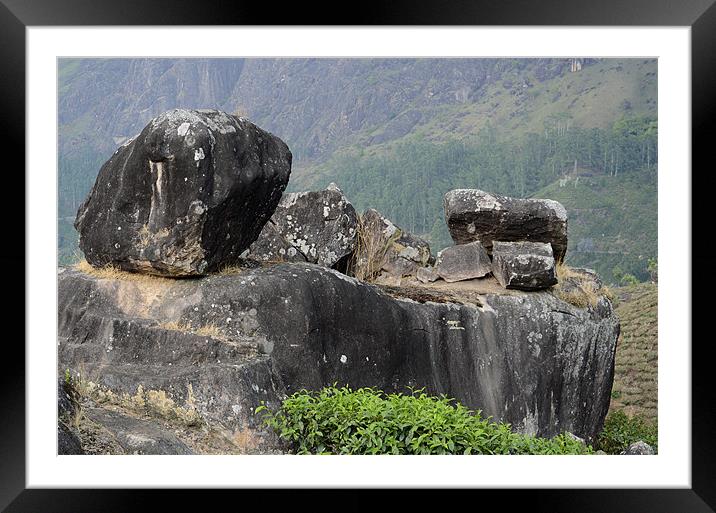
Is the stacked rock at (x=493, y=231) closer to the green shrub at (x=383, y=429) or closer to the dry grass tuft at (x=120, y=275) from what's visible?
the green shrub at (x=383, y=429)

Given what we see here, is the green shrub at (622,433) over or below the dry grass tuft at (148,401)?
below

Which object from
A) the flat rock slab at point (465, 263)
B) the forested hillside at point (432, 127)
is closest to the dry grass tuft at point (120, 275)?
the flat rock slab at point (465, 263)

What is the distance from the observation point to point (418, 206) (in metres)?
39.6

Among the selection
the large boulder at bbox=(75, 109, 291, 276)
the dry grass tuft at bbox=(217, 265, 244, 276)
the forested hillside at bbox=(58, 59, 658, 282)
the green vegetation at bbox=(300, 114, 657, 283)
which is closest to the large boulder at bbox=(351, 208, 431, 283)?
the dry grass tuft at bbox=(217, 265, 244, 276)

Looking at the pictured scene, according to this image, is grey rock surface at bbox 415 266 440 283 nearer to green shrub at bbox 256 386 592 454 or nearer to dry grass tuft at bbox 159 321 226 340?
green shrub at bbox 256 386 592 454

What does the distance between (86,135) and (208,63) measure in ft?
28.6

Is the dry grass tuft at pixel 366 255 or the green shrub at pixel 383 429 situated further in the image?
the dry grass tuft at pixel 366 255

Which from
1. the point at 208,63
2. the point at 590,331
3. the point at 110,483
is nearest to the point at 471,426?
the point at 110,483

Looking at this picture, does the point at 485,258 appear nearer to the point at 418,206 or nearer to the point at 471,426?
the point at 471,426

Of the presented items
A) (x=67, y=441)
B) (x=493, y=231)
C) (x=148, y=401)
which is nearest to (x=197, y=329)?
(x=148, y=401)

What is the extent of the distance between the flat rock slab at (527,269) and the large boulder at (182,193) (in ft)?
14.1

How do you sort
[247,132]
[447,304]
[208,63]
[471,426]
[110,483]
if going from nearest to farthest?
[110,483]
[471,426]
[247,132]
[447,304]
[208,63]

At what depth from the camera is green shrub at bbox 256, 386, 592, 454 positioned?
7.24 meters
